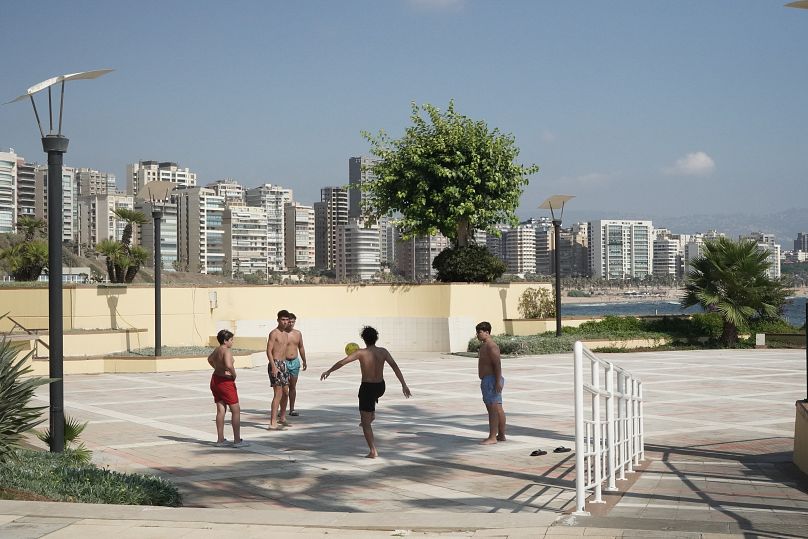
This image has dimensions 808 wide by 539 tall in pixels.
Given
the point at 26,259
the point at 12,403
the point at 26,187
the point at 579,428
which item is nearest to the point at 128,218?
the point at 26,259

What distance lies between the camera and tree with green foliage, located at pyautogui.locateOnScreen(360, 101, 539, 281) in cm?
3247

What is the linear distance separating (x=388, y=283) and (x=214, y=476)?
21.9m

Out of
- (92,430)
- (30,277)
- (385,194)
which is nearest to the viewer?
(92,430)

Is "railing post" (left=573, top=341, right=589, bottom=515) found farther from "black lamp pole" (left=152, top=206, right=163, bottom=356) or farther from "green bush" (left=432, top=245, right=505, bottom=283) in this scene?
"green bush" (left=432, top=245, right=505, bottom=283)

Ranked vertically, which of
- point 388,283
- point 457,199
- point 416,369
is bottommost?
point 416,369

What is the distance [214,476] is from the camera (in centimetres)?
1061

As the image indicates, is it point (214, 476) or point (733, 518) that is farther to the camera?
point (214, 476)

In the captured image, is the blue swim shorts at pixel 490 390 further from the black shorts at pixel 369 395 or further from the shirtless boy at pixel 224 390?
the shirtless boy at pixel 224 390

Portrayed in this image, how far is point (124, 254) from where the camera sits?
95.4 ft

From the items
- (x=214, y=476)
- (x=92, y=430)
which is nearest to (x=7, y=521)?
(x=214, y=476)

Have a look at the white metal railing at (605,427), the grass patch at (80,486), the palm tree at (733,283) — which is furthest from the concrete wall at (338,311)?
the white metal railing at (605,427)

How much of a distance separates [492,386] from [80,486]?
6.36 metres

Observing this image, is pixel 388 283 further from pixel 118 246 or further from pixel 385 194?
pixel 118 246

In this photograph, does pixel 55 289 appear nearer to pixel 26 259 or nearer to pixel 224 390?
pixel 224 390
